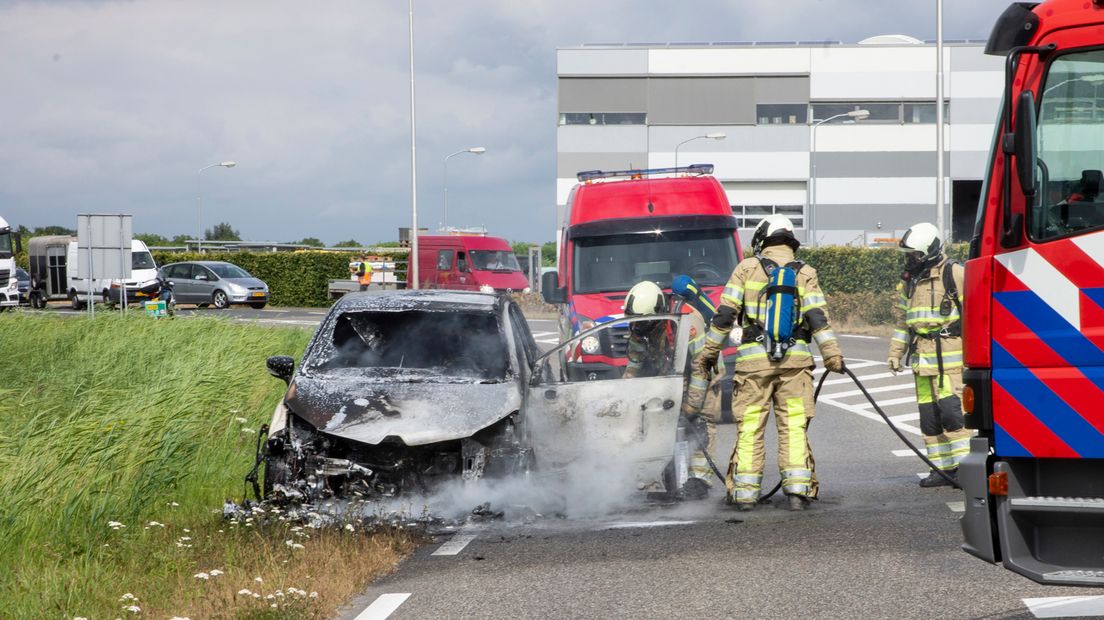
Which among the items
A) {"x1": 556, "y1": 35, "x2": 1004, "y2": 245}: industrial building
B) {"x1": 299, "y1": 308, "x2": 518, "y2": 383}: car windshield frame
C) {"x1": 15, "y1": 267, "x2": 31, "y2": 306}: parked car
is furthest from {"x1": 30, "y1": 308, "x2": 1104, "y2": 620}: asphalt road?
{"x1": 556, "y1": 35, "x2": 1004, "y2": 245}: industrial building

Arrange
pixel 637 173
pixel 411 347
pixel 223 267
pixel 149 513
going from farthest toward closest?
1. pixel 223 267
2. pixel 637 173
3. pixel 411 347
4. pixel 149 513

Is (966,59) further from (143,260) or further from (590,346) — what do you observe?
(590,346)

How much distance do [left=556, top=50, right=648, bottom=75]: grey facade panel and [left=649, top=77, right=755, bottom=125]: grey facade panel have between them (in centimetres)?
99

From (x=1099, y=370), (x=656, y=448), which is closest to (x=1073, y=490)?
(x=1099, y=370)

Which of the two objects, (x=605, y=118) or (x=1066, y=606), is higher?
(x=605, y=118)

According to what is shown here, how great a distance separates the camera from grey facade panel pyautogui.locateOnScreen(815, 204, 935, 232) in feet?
180

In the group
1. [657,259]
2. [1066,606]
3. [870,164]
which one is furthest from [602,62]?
[1066,606]

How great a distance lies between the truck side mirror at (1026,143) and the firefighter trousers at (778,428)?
3.69 m

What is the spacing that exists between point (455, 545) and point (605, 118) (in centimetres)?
4836

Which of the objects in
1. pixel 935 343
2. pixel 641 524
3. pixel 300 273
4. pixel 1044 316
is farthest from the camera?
pixel 300 273

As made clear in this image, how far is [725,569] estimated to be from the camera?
20.6 feet

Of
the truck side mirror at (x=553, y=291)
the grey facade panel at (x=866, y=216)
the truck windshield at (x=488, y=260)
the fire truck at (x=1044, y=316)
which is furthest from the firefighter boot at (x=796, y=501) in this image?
the grey facade panel at (x=866, y=216)

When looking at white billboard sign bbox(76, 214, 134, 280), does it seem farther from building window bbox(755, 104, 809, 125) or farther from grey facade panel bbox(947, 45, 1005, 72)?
grey facade panel bbox(947, 45, 1005, 72)

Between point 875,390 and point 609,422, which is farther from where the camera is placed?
point 875,390
